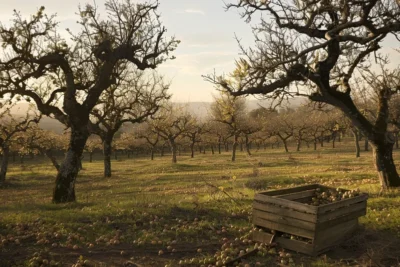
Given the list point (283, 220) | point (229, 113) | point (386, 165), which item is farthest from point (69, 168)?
point (229, 113)

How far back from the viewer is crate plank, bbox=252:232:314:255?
7.59m

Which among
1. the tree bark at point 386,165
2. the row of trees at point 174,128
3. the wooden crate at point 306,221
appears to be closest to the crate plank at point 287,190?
the wooden crate at point 306,221

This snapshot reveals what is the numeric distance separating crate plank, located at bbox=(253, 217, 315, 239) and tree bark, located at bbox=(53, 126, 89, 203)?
31.7ft

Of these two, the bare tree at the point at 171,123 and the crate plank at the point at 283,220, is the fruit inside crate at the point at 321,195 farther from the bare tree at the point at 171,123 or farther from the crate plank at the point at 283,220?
the bare tree at the point at 171,123

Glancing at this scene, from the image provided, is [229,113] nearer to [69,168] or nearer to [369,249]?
[69,168]

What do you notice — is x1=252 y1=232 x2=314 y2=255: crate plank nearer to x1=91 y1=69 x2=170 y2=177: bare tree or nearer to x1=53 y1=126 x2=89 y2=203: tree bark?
x1=53 y1=126 x2=89 y2=203: tree bark

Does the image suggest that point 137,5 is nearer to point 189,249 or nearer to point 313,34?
point 313,34

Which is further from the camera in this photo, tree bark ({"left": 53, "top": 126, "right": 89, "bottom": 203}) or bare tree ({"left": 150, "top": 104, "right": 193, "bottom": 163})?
bare tree ({"left": 150, "top": 104, "right": 193, "bottom": 163})

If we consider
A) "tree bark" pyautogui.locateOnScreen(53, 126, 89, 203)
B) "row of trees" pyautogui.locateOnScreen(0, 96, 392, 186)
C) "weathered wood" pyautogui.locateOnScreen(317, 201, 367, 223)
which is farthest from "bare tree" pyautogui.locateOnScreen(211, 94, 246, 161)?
"weathered wood" pyautogui.locateOnScreen(317, 201, 367, 223)

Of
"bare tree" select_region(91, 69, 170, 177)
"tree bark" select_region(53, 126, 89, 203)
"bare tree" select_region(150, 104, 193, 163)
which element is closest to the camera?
"tree bark" select_region(53, 126, 89, 203)

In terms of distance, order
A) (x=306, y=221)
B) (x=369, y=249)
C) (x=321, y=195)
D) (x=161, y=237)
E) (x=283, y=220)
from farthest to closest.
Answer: (x=321, y=195) → (x=161, y=237) → (x=283, y=220) → (x=369, y=249) → (x=306, y=221)

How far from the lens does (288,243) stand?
796cm

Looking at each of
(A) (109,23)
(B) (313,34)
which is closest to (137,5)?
(A) (109,23)

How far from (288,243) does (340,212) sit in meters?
1.42
